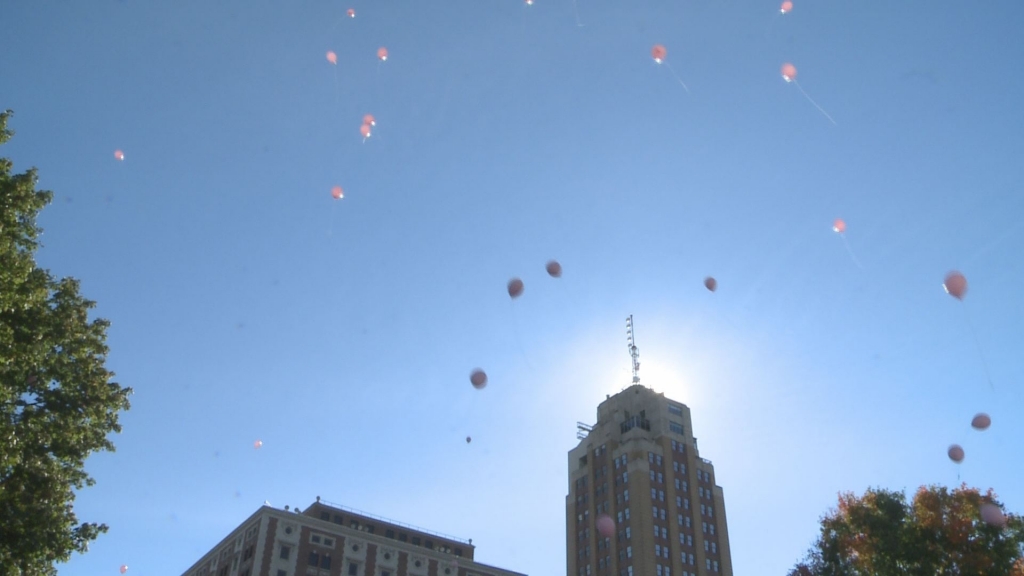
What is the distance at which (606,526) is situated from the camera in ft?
288

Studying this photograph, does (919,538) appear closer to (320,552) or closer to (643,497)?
(320,552)

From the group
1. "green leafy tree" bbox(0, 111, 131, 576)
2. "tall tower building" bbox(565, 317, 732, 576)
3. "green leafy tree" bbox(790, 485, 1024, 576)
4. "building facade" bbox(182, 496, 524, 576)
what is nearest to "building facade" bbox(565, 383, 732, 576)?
"tall tower building" bbox(565, 317, 732, 576)

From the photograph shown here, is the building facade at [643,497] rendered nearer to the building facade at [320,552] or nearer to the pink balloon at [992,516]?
the building facade at [320,552]

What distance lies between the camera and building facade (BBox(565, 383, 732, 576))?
86.3 m

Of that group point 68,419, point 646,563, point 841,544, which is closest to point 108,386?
point 68,419

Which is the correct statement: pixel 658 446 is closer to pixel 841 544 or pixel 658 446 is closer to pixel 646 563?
pixel 646 563

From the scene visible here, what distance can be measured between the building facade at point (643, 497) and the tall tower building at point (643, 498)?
0.12 m

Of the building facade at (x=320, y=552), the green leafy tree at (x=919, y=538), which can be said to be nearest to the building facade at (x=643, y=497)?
the building facade at (x=320, y=552)

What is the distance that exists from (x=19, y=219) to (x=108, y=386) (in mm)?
5961

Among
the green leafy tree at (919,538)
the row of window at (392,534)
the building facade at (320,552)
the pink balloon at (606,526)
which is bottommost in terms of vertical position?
the green leafy tree at (919,538)

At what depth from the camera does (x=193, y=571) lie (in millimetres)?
77750

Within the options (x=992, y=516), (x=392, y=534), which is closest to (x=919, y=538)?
(x=992, y=516)

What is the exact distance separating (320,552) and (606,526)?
35238 millimetres

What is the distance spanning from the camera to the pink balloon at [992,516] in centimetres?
3052
